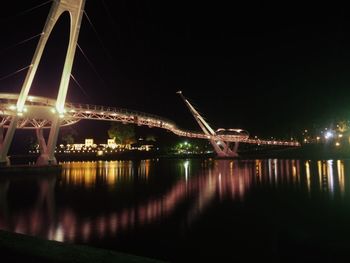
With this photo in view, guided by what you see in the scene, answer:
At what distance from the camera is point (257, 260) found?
6.79m

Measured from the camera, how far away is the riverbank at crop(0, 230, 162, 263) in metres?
5.33

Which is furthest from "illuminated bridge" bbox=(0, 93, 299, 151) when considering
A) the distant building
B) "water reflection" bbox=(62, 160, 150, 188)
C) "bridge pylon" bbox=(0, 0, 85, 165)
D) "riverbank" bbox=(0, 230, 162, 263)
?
the distant building

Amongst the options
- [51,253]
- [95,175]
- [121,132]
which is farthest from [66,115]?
[121,132]

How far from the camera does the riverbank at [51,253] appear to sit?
17.5ft

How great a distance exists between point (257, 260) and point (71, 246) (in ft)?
13.4

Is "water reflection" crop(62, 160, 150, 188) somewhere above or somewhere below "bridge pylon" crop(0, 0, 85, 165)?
below

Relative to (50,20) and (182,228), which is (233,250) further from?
(50,20)

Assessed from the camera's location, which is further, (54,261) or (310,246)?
(310,246)

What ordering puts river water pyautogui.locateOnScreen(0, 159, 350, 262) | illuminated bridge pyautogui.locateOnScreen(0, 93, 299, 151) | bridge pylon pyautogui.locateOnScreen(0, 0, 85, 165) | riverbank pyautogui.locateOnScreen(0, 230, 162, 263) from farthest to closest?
illuminated bridge pyautogui.locateOnScreen(0, 93, 299, 151) < bridge pylon pyautogui.locateOnScreen(0, 0, 85, 165) < river water pyautogui.locateOnScreen(0, 159, 350, 262) < riverbank pyautogui.locateOnScreen(0, 230, 162, 263)

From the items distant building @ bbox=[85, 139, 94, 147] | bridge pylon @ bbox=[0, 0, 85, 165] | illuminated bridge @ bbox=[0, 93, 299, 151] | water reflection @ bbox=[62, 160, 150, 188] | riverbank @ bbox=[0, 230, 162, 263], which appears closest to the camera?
riverbank @ bbox=[0, 230, 162, 263]

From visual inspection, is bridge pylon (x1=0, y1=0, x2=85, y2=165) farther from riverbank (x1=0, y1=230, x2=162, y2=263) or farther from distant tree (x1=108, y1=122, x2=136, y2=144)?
distant tree (x1=108, y1=122, x2=136, y2=144)

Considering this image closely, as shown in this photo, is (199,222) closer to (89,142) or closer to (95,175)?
(95,175)

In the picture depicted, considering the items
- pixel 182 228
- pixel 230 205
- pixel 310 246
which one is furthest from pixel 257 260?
pixel 230 205

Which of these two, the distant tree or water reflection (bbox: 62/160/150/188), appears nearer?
water reflection (bbox: 62/160/150/188)
